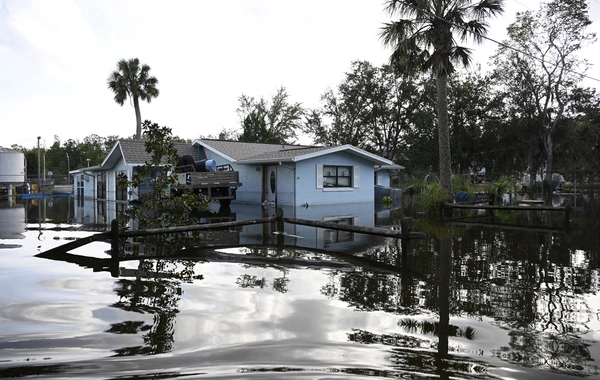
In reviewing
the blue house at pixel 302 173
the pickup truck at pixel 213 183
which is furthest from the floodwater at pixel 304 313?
the blue house at pixel 302 173

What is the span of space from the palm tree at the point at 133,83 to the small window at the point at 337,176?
23.6 m

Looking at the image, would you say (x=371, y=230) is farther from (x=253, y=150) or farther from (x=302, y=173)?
(x=253, y=150)

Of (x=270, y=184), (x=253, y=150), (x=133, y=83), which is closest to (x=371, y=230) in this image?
(x=270, y=184)

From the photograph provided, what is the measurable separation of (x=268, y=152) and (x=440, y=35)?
12.3 metres

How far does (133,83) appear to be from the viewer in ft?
137

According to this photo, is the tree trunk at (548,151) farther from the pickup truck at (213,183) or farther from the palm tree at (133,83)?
the palm tree at (133,83)

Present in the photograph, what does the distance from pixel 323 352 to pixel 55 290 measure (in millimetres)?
4209

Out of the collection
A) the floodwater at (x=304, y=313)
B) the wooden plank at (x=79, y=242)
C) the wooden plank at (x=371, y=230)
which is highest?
the wooden plank at (x=371, y=230)

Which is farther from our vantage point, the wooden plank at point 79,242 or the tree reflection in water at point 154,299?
the wooden plank at point 79,242

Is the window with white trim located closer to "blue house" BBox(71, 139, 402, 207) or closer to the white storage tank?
"blue house" BBox(71, 139, 402, 207)

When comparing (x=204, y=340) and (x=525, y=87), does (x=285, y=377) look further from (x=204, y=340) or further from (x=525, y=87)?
(x=525, y=87)

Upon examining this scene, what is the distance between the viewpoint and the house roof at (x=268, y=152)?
23.4 meters

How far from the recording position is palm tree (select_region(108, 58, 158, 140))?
41938 millimetres

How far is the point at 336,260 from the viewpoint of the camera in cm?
878
